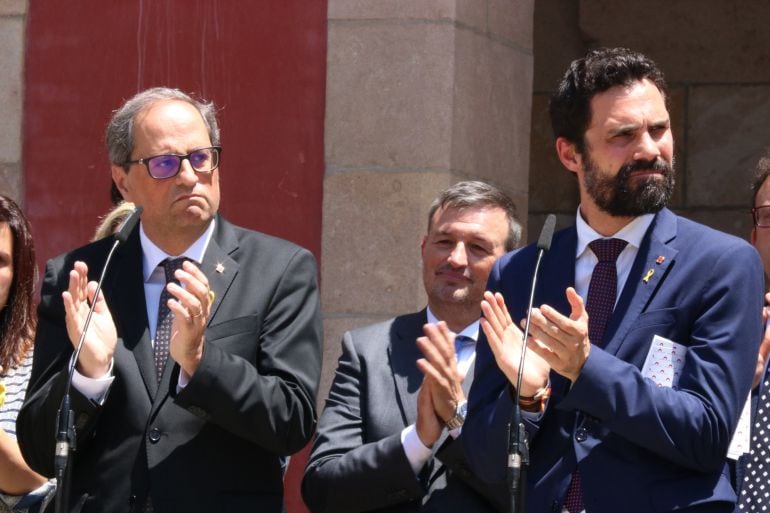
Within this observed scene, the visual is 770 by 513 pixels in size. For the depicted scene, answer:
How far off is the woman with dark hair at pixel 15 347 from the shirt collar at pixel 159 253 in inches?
28.1

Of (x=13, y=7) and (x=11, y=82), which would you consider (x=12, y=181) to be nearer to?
(x=11, y=82)

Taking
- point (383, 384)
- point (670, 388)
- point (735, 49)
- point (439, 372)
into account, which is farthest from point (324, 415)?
point (735, 49)

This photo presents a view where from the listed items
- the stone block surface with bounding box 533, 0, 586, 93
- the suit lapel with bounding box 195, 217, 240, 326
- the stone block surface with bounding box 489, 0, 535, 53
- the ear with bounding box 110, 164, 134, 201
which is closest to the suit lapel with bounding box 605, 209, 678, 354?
the suit lapel with bounding box 195, 217, 240, 326

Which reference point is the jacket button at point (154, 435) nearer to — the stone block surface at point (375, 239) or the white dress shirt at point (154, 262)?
the white dress shirt at point (154, 262)

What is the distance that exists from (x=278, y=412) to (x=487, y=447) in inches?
27.8

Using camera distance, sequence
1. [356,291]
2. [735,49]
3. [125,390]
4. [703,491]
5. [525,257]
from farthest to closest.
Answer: [735,49]
[356,291]
[125,390]
[525,257]
[703,491]

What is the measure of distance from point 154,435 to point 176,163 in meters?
0.82

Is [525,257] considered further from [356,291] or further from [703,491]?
[356,291]

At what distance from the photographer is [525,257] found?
4324 mm

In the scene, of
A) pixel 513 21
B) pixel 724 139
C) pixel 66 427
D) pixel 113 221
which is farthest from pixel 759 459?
pixel 724 139

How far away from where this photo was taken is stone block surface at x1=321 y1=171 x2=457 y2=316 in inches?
263

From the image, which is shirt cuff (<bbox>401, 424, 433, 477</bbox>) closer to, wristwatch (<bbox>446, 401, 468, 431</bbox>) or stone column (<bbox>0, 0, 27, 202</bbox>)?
wristwatch (<bbox>446, 401, 468, 431</bbox>)

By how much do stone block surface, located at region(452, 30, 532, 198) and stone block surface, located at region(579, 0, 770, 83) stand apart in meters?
1.54

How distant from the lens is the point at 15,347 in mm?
5434
